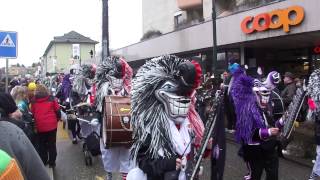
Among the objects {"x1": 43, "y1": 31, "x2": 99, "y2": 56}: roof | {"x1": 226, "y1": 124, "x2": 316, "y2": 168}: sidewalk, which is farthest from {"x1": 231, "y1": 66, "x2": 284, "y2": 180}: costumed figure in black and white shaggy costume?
{"x1": 43, "y1": 31, "x2": 99, "y2": 56}: roof

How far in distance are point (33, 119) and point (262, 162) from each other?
4098 millimetres

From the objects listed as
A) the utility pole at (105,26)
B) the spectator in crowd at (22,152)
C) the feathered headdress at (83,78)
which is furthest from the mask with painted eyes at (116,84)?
the utility pole at (105,26)

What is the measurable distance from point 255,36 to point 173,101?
14.4m

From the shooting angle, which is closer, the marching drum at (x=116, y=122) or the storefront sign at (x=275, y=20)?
the marching drum at (x=116, y=122)

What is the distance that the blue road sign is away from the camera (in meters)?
10.4

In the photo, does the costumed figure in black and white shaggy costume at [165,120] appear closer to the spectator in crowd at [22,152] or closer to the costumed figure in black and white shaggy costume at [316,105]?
the spectator in crowd at [22,152]

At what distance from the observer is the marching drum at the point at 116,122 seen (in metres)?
5.88

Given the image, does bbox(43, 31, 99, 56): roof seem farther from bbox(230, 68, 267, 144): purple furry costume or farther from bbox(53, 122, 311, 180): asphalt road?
bbox(230, 68, 267, 144): purple furry costume

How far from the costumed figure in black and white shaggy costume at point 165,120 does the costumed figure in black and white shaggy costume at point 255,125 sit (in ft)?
4.88

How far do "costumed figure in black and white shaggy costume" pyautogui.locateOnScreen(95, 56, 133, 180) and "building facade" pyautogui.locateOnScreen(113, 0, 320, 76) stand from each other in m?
7.80

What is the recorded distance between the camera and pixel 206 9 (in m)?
25.7

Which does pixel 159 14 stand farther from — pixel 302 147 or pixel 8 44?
pixel 302 147

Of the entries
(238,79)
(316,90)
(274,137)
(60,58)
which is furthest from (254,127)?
(60,58)

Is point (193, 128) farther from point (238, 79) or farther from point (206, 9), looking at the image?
point (206, 9)
